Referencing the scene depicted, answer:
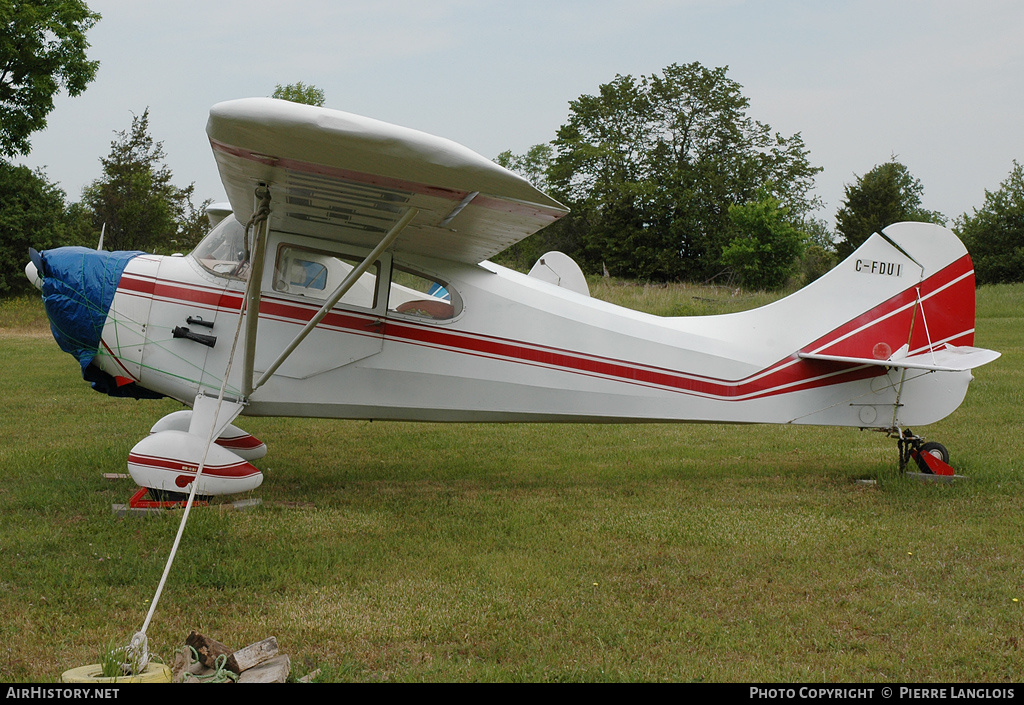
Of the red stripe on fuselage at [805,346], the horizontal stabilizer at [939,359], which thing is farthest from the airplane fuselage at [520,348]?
the horizontal stabilizer at [939,359]

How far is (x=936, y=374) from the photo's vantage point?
719 centimetres

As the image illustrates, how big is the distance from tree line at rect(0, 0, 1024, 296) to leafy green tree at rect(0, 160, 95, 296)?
7cm

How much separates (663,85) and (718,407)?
51123mm

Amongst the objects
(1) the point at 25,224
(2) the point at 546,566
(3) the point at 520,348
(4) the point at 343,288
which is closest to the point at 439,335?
(3) the point at 520,348

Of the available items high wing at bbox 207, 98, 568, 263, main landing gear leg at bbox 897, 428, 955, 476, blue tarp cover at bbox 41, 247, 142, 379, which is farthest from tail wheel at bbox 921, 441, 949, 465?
blue tarp cover at bbox 41, 247, 142, 379

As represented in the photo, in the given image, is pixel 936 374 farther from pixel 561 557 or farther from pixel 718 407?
pixel 561 557

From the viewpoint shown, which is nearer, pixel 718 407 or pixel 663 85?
pixel 718 407

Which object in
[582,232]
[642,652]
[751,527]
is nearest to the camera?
[642,652]

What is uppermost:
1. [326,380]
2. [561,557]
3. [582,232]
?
[582,232]

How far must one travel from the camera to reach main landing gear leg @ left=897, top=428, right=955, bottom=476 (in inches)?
284

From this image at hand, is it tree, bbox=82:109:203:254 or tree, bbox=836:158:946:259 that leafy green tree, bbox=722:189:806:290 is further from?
tree, bbox=82:109:203:254

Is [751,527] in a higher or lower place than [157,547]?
higher

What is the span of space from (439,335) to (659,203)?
4468 cm
